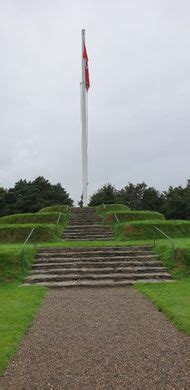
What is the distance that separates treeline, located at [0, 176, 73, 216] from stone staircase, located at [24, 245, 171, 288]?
29.6 m

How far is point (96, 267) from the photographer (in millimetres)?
12766

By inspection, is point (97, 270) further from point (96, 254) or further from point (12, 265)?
point (12, 265)

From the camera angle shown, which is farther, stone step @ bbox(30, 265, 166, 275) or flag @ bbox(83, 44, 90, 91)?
flag @ bbox(83, 44, 90, 91)

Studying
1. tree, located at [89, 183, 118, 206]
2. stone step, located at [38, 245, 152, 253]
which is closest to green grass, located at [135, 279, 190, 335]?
stone step, located at [38, 245, 152, 253]

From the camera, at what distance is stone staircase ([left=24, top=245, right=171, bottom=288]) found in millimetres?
11617

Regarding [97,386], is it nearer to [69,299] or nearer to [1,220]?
[69,299]

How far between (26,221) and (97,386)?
18433 mm

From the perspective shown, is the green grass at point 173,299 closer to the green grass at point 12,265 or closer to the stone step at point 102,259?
the stone step at point 102,259

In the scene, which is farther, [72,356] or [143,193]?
[143,193]

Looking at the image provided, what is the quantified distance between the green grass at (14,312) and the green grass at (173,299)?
241 cm

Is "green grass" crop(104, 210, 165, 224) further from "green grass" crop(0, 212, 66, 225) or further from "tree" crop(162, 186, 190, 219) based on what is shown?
"tree" crop(162, 186, 190, 219)

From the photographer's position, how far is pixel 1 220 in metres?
24.3

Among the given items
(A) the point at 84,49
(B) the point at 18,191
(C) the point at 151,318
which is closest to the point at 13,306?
(C) the point at 151,318

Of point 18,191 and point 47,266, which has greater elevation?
point 18,191
